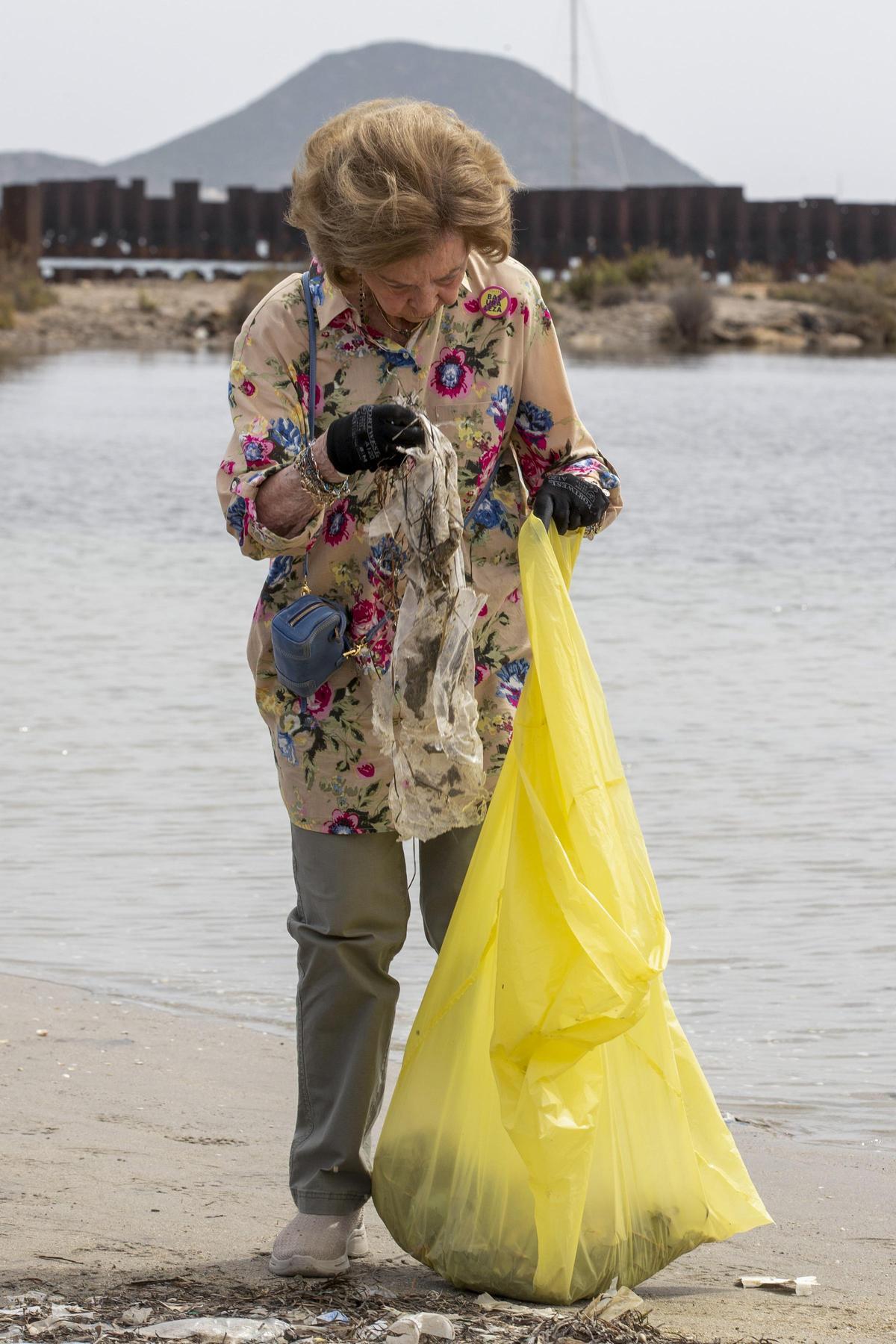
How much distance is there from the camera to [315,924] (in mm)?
2816

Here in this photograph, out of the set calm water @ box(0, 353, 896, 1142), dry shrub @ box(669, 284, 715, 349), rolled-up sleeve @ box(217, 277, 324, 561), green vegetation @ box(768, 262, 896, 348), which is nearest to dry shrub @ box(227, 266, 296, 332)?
dry shrub @ box(669, 284, 715, 349)

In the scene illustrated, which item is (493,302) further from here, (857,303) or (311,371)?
(857,303)

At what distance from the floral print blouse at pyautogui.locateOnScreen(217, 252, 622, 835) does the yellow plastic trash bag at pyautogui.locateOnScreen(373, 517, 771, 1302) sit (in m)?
0.10

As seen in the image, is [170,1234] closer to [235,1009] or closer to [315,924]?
[315,924]

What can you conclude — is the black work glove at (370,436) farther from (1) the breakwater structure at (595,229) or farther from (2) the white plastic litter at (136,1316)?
(1) the breakwater structure at (595,229)

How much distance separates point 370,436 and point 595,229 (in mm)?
51104

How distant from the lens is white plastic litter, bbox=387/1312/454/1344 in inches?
98.4

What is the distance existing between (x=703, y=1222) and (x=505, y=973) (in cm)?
48

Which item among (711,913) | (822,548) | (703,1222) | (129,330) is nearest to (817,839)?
(711,913)

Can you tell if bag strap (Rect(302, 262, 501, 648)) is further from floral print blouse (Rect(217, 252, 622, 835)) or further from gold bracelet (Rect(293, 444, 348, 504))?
gold bracelet (Rect(293, 444, 348, 504))

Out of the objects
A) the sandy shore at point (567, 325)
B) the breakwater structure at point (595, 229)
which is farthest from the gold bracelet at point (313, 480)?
the breakwater structure at point (595, 229)

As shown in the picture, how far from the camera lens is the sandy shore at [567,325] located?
36375 mm

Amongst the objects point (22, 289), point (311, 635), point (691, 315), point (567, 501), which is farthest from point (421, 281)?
point (22, 289)

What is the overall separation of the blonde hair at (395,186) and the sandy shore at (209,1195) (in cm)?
143
